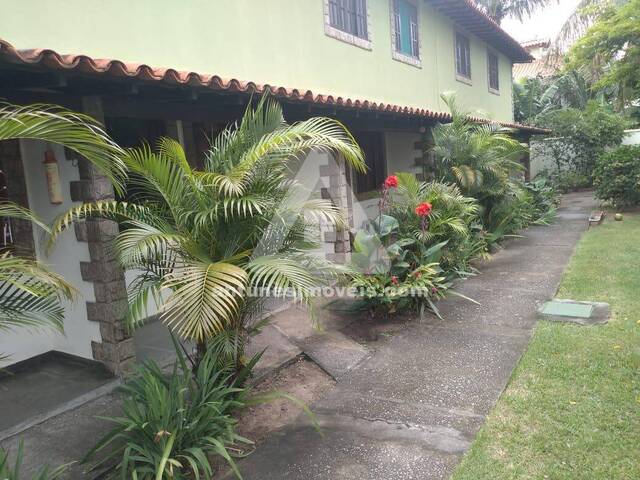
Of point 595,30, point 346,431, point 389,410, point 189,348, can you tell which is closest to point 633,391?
point 389,410

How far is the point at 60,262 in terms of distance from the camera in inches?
179

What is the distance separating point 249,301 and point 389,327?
8.75 ft

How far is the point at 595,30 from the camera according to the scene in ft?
47.6

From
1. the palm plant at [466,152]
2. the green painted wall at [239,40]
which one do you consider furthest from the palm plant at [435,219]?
the green painted wall at [239,40]

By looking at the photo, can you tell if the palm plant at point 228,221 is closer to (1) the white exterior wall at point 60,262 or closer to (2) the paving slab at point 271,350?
(2) the paving slab at point 271,350

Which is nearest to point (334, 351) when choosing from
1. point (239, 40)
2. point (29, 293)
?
point (29, 293)

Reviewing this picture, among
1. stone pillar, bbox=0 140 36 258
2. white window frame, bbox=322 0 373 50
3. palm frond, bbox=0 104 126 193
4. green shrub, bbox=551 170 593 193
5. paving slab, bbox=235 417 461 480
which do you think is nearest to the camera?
palm frond, bbox=0 104 126 193

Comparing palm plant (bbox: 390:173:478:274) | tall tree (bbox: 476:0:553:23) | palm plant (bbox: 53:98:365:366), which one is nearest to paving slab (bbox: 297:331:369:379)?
palm plant (bbox: 53:98:365:366)

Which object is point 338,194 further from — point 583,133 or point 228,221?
point 583,133

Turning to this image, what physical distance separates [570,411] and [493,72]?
1485 cm

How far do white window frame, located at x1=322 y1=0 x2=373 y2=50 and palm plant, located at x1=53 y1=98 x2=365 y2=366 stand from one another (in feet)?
16.4

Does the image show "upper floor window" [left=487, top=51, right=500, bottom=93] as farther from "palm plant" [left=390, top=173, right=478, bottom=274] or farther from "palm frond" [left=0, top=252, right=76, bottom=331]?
"palm frond" [left=0, top=252, right=76, bottom=331]

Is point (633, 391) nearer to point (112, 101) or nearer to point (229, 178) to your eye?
point (229, 178)

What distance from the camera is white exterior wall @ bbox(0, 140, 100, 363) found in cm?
434
